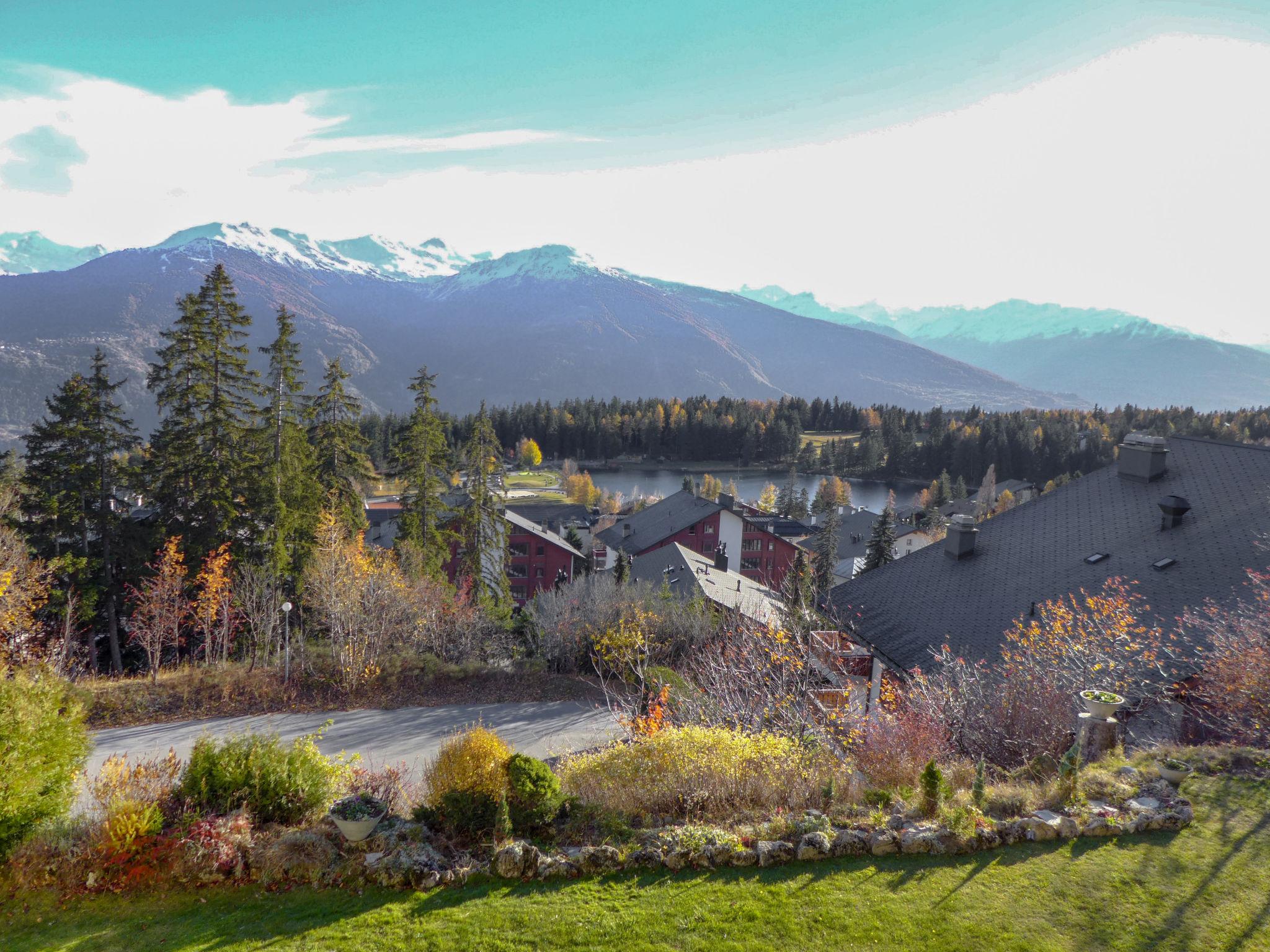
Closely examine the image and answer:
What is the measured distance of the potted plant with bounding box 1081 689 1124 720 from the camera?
9.79m

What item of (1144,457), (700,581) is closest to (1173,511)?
(1144,457)

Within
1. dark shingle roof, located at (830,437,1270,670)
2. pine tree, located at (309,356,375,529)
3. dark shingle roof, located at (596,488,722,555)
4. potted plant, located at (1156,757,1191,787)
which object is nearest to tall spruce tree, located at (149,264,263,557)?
pine tree, located at (309,356,375,529)

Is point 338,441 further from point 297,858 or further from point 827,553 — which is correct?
point 827,553

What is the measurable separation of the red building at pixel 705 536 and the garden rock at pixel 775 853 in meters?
40.3

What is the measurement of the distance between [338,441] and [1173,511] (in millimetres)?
28501

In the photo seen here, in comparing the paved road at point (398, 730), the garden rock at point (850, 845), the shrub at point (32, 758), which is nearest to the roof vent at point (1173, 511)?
the garden rock at point (850, 845)

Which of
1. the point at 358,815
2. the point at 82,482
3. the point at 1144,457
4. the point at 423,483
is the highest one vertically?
the point at 1144,457

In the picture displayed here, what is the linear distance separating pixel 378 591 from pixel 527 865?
15025 mm

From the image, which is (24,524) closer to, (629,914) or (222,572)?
(222,572)

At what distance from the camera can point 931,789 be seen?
856 cm

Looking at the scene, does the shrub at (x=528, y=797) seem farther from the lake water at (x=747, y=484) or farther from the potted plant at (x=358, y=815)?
the lake water at (x=747, y=484)

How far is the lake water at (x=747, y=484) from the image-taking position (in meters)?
114

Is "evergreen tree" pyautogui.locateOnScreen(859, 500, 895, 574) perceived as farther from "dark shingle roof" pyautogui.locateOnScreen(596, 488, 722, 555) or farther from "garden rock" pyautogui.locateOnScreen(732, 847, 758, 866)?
"garden rock" pyautogui.locateOnScreen(732, 847, 758, 866)

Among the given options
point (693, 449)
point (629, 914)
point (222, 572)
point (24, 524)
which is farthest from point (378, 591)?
point (693, 449)
